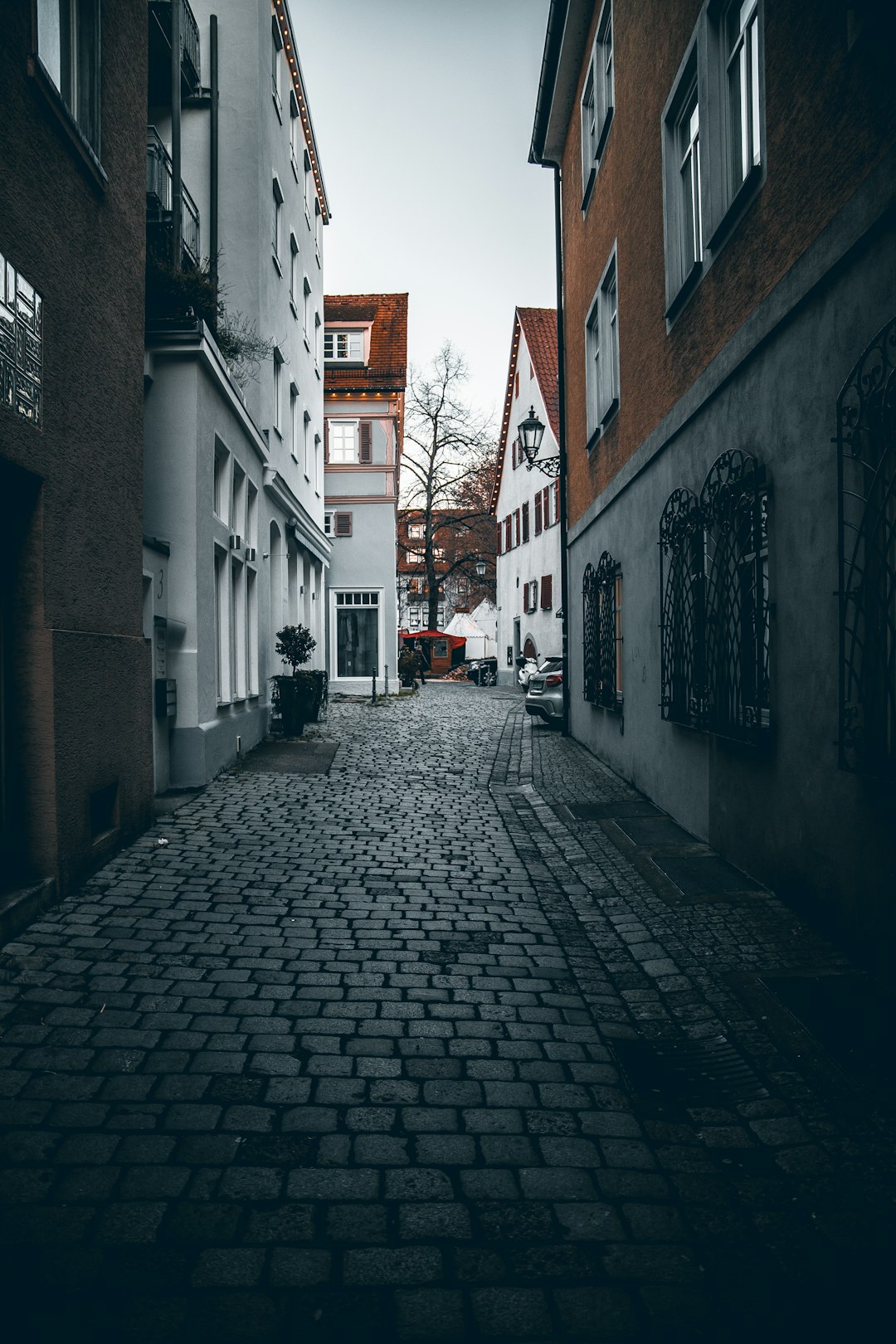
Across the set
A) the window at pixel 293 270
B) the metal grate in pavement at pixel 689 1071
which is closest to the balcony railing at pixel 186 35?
the window at pixel 293 270

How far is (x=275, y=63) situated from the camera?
18.5 m

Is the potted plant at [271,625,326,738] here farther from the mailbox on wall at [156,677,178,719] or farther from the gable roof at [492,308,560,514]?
the gable roof at [492,308,560,514]

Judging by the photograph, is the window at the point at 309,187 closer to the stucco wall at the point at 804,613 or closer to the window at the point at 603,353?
the window at the point at 603,353

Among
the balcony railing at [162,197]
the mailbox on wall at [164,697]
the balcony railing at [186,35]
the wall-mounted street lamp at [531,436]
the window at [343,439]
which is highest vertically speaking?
the balcony railing at [186,35]

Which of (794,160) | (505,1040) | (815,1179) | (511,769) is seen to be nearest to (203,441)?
(511,769)

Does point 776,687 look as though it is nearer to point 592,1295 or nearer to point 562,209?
point 592,1295

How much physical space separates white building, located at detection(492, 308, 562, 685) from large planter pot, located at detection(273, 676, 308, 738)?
47.6 ft

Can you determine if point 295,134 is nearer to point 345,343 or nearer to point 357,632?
point 345,343

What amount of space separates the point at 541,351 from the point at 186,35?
1979 cm

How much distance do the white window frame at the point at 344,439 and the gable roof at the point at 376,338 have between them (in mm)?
943

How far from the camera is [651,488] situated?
9.78 meters

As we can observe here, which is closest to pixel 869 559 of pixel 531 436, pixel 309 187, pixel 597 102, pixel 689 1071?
pixel 689 1071

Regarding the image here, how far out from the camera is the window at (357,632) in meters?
30.4

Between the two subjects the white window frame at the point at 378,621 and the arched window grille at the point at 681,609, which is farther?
the white window frame at the point at 378,621
